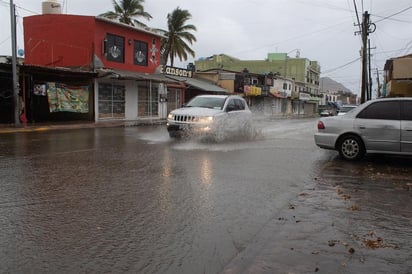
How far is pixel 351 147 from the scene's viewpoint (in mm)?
10352

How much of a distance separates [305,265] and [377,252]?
900 millimetres

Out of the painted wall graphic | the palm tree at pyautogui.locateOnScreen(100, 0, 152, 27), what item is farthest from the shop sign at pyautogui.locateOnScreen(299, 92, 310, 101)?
the painted wall graphic

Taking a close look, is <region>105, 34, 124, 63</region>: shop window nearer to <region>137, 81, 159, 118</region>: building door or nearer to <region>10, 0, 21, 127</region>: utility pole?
<region>137, 81, 159, 118</region>: building door

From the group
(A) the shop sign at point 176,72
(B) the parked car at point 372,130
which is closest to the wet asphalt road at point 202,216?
(B) the parked car at point 372,130

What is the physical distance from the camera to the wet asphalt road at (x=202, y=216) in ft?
13.1

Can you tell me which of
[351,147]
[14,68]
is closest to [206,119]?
[351,147]

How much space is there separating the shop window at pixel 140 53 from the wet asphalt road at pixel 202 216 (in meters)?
21.2

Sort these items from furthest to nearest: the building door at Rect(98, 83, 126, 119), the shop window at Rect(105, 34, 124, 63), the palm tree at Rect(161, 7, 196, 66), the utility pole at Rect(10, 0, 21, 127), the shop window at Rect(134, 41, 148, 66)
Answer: the palm tree at Rect(161, 7, 196, 66) < the shop window at Rect(134, 41, 148, 66) < the shop window at Rect(105, 34, 124, 63) < the building door at Rect(98, 83, 126, 119) < the utility pole at Rect(10, 0, 21, 127)

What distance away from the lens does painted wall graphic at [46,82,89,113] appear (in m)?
22.9

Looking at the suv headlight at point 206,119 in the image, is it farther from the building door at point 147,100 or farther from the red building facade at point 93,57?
the building door at point 147,100

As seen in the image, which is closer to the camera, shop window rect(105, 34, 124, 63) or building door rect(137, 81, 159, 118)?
shop window rect(105, 34, 124, 63)

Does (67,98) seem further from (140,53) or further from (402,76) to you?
(402,76)

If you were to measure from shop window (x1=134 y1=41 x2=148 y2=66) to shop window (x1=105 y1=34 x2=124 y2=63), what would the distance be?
1589 millimetres

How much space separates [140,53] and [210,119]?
18474mm
